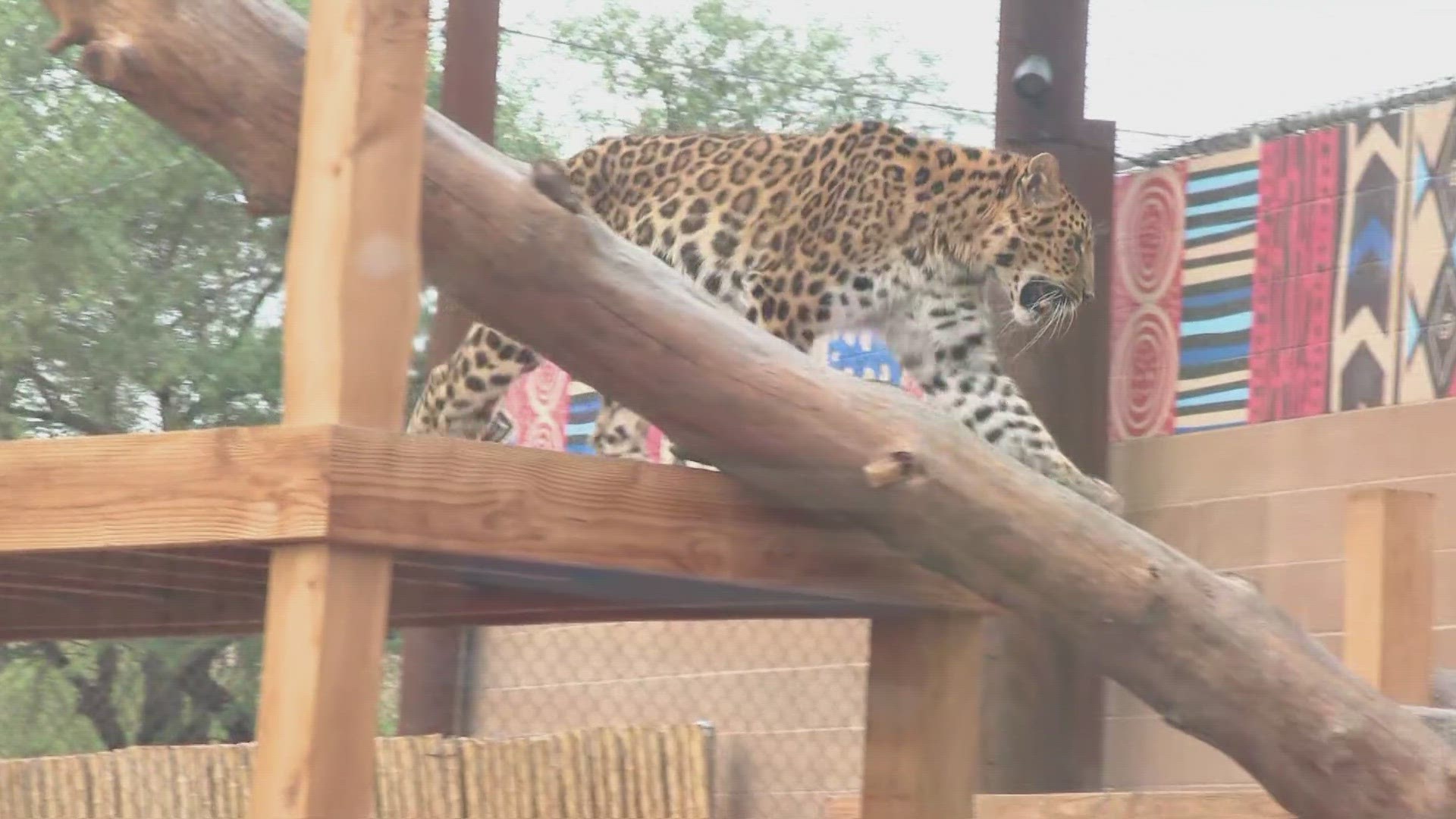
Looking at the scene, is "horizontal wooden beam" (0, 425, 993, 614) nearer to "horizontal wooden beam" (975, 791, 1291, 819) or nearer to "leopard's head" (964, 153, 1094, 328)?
"horizontal wooden beam" (975, 791, 1291, 819)

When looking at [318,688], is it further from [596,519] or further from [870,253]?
[870,253]

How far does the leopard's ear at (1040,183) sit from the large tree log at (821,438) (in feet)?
5.67

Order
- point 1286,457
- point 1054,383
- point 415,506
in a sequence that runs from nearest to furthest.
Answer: point 415,506 → point 1054,383 → point 1286,457

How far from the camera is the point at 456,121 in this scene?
7082mm

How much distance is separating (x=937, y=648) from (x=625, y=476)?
909mm

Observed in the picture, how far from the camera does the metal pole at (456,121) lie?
6.87 m

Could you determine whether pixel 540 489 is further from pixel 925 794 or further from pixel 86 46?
pixel 925 794

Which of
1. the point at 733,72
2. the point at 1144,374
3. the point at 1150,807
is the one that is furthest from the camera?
the point at 733,72

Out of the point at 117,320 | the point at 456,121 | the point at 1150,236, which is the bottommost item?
the point at 1150,236

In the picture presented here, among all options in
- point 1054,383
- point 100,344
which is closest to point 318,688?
point 1054,383

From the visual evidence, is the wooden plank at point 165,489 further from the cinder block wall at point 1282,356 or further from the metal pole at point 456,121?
the cinder block wall at point 1282,356

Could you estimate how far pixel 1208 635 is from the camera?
348cm

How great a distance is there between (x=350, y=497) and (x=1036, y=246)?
2.65 m

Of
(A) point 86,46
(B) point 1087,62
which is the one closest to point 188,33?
(A) point 86,46
